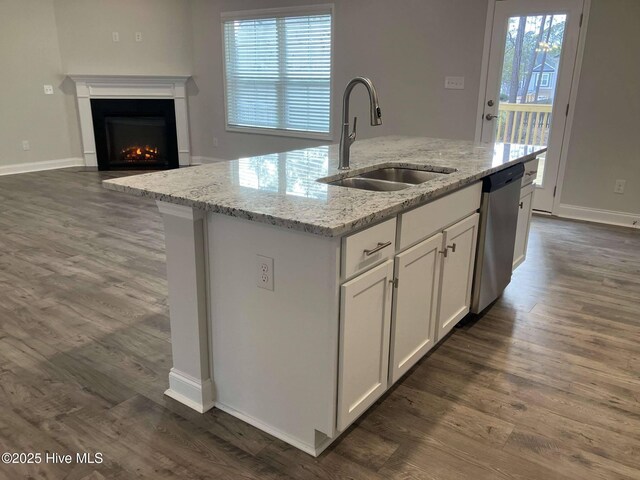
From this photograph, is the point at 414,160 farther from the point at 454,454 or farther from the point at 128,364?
the point at 128,364

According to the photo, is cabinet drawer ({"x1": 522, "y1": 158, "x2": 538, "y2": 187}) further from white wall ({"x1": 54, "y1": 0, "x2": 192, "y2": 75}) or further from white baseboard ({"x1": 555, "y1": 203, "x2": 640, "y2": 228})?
white wall ({"x1": 54, "y1": 0, "x2": 192, "y2": 75})

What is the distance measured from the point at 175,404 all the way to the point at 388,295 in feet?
3.34

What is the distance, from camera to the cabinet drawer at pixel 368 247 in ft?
5.45

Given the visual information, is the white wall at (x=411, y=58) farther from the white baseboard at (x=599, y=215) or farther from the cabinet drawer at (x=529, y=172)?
the cabinet drawer at (x=529, y=172)

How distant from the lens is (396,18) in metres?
5.60

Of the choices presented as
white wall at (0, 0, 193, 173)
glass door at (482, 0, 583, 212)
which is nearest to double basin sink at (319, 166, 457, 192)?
glass door at (482, 0, 583, 212)

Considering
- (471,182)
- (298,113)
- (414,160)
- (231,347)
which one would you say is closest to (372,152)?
(414,160)

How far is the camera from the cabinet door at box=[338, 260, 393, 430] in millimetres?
1737

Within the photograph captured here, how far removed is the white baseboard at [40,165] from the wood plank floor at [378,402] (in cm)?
358

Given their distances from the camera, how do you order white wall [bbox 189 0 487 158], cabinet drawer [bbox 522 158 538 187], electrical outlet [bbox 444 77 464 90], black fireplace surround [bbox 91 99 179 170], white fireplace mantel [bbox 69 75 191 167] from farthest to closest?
black fireplace surround [bbox 91 99 179 170]
white fireplace mantel [bbox 69 75 191 167]
electrical outlet [bbox 444 77 464 90]
white wall [bbox 189 0 487 158]
cabinet drawer [bbox 522 158 538 187]

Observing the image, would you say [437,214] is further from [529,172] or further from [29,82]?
[29,82]

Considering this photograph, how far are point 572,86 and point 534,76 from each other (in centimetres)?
36

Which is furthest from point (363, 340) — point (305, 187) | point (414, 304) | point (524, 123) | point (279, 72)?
point (279, 72)

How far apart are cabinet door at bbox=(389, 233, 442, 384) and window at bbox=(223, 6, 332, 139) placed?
14.7 ft
